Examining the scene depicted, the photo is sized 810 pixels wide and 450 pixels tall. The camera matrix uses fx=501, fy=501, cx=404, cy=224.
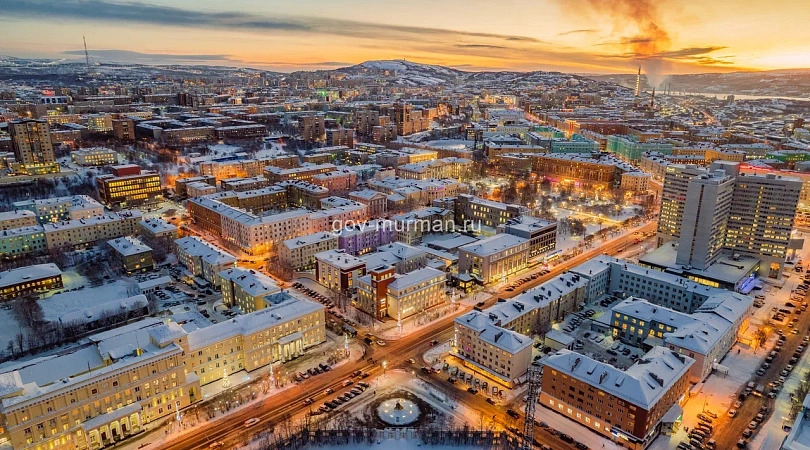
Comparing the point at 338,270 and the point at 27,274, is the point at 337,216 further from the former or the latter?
the point at 27,274

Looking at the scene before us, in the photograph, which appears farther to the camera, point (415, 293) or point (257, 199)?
point (257, 199)

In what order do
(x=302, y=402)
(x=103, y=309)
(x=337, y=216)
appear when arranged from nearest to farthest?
(x=302, y=402)
(x=103, y=309)
(x=337, y=216)

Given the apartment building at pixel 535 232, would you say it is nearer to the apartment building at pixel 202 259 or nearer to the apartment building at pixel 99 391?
the apartment building at pixel 202 259

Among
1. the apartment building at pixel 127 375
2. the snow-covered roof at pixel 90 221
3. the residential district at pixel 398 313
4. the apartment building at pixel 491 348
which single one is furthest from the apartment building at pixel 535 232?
the snow-covered roof at pixel 90 221

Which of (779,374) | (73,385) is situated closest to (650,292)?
(779,374)

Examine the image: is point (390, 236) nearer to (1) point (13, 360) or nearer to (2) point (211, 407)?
(2) point (211, 407)

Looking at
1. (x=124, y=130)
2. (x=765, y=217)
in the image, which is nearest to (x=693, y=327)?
(x=765, y=217)
